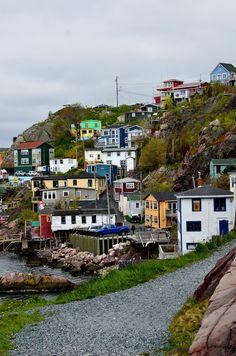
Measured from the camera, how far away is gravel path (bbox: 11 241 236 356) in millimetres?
13555

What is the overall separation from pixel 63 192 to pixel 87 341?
58.3 m

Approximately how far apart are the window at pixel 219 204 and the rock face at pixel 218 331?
26.9 metres

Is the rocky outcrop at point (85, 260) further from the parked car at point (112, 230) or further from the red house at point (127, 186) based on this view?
the red house at point (127, 186)

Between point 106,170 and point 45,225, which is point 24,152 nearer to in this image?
point 106,170

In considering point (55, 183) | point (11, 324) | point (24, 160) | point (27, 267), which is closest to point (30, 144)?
point (24, 160)

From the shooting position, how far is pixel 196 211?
1468 inches

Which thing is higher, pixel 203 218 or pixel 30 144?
pixel 30 144

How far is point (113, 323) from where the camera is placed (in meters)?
15.8

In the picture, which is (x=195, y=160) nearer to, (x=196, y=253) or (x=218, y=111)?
(x=218, y=111)

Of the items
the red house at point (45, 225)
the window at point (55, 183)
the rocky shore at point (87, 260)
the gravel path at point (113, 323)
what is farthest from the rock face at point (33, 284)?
the window at point (55, 183)

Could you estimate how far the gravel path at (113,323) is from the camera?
44.5 feet

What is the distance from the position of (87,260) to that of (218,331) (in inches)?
1480

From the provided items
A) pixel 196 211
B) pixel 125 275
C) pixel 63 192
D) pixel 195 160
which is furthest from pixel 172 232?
pixel 63 192

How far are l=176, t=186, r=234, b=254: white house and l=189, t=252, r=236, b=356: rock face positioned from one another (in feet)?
85.5
